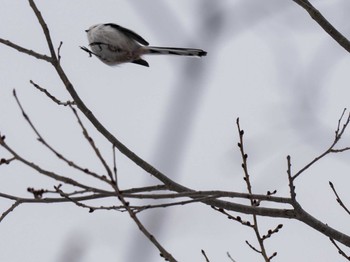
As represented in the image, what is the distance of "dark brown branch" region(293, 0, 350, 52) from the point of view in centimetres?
416

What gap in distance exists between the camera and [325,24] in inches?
165

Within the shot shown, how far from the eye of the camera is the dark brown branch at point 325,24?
4156mm

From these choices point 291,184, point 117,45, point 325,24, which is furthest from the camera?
point 117,45

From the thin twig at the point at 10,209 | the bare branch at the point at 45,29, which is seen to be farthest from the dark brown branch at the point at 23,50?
the thin twig at the point at 10,209

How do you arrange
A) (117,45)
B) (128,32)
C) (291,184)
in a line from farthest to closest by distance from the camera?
1. (128,32)
2. (117,45)
3. (291,184)

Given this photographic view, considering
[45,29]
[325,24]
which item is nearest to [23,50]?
[45,29]

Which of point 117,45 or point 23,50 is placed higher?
point 117,45

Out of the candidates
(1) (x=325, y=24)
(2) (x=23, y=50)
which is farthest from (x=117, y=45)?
(1) (x=325, y=24)

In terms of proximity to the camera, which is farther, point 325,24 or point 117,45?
point 117,45

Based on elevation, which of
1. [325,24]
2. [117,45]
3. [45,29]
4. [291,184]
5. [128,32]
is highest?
[128,32]

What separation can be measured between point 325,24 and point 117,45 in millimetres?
2055

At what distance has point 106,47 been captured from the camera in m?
5.46

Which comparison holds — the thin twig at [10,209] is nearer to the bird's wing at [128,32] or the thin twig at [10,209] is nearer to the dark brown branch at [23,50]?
the dark brown branch at [23,50]

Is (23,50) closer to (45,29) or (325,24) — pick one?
(45,29)
